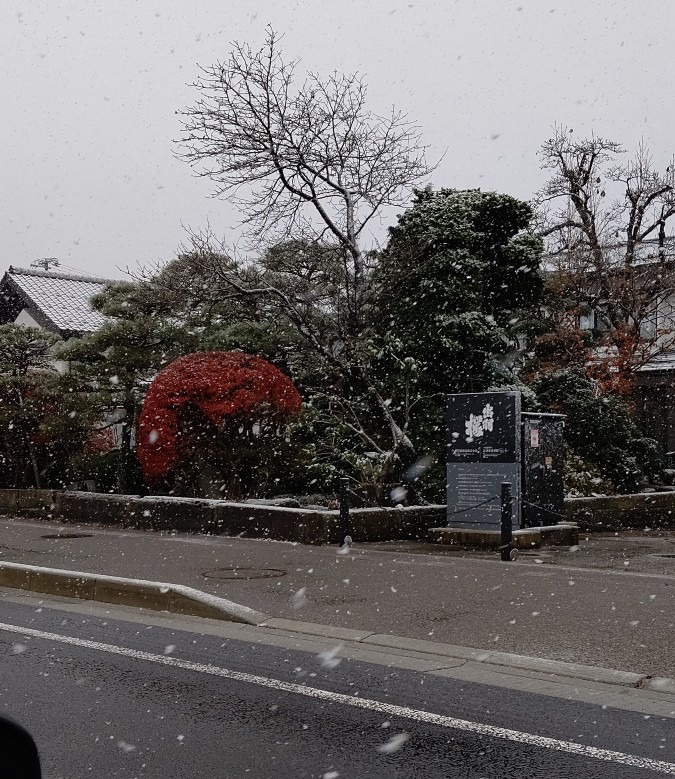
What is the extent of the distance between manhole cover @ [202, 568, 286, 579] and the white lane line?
370 centimetres

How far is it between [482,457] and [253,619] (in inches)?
283

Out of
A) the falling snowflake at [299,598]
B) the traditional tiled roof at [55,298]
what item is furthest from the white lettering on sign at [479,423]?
the traditional tiled roof at [55,298]

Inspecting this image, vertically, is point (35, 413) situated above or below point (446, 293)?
below

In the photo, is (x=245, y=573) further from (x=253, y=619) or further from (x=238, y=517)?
(x=238, y=517)

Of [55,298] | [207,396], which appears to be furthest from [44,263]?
[207,396]

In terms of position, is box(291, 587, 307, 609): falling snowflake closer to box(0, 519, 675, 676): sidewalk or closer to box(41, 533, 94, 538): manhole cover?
box(0, 519, 675, 676): sidewalk

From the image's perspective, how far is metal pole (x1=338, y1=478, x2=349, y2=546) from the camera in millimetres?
15141

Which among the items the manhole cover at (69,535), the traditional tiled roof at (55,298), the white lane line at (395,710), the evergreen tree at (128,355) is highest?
the traditional tiled roof at (55,298)

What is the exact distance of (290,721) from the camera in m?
5.89

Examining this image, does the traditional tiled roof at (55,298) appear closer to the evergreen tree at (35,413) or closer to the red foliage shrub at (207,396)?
the evergreen tree at (35,413)

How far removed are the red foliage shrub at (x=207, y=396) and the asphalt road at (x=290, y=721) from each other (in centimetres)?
1062

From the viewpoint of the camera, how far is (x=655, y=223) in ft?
104

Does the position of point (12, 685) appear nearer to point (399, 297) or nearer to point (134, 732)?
point (134, 732)

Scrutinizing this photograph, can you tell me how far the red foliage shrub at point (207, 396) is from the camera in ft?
60.5
